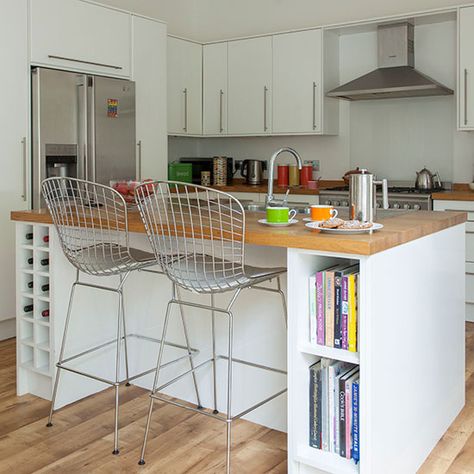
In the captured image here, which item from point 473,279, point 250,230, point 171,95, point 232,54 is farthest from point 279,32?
point 250,230

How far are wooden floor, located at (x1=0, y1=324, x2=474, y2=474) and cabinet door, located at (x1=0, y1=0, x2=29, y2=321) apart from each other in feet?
3.77

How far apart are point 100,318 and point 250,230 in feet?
4.07

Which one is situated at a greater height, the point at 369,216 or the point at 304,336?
the point at 369,216

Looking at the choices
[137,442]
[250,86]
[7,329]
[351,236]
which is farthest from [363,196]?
[250,86]

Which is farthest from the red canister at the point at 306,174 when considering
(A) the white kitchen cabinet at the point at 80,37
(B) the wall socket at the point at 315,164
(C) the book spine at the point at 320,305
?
(C) the book spine at the point at 320,305

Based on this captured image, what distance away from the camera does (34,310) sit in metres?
3.04

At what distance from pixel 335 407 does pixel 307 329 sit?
27 centimetres

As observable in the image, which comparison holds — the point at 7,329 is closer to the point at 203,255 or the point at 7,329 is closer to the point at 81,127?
the point at 81,127

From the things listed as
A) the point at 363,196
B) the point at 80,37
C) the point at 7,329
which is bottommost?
the point at 7,329

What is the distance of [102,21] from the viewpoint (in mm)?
4430

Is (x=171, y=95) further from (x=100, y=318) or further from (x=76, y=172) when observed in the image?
(x=100, y=318)

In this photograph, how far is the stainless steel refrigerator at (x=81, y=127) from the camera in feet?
13.4

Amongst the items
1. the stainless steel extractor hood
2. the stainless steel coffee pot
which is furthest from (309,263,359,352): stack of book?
the stainless steel extractor hood

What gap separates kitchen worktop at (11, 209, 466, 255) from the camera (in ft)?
6.40
